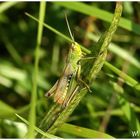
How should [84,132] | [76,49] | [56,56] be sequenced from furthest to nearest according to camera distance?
[56,56] → [76,49] → [84,132]

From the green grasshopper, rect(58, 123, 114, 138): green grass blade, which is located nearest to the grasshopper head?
the green grasshopper

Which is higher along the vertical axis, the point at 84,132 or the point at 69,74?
the point at 69,74

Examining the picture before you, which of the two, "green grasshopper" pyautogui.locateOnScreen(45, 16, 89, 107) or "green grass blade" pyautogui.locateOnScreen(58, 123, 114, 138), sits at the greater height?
"green grasshopper" pyautogui.locateOnScreen(45, 16, 89, 107)

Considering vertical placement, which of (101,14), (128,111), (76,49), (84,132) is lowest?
(84,132)

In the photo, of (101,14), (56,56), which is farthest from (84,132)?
(56,56)

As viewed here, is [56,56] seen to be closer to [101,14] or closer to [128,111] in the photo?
[101,14]

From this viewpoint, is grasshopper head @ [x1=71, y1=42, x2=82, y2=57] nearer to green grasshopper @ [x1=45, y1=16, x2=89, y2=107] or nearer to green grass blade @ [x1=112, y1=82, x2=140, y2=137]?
green grasshopper @ [x1=45, y1=16, x2=89, y2=107]

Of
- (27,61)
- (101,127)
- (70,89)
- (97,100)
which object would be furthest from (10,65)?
(70,89)

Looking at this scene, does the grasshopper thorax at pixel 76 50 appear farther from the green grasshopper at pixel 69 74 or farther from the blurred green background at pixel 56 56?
the blurred green background at pixel 56 56

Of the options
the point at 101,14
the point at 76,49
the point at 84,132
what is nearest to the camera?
the point at 84,132

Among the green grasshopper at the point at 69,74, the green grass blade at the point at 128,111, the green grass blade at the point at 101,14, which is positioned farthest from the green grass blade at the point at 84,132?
the green grass blade at the point at 101,14
